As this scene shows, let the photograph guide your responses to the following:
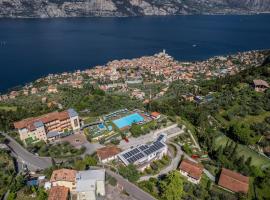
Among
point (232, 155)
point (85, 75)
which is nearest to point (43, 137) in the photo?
point (232, 155)

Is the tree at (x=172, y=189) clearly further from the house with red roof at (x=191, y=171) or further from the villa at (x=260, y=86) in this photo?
the villa at (x=260, y=86)

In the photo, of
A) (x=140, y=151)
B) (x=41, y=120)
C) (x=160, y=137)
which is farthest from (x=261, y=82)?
(x=41, y=120)

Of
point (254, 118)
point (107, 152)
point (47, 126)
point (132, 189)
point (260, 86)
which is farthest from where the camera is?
point (260, 86)

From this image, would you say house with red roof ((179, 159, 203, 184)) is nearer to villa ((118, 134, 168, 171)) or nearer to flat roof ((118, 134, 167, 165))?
villa ((118, 134, 168, 171))

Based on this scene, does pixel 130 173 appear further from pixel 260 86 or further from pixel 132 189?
pixel 260 86

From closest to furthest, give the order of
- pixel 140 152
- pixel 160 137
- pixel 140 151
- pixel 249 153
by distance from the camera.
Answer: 1. pixel 140 152
2. pixel 140 151
3. pixel 249 153
4. pixel 160 137

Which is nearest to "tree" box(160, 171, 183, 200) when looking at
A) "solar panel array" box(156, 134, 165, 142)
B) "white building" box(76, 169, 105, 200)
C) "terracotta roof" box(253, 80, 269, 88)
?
"white building" box(76, 169, 105, 200)
